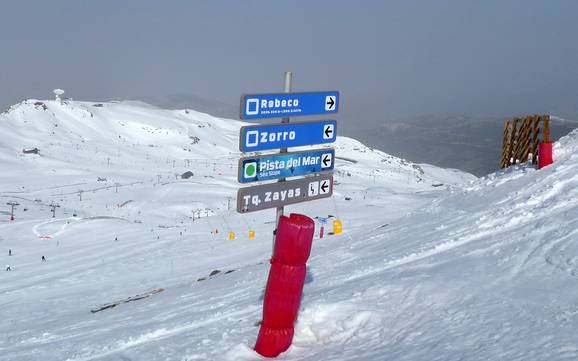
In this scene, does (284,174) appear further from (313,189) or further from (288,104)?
(288,104)

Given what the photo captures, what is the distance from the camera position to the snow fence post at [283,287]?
8.48 m

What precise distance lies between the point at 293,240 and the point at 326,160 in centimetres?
201

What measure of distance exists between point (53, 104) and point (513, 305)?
153273 mm

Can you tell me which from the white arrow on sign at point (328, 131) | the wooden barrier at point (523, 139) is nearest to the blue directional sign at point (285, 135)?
the white arrow on sign at point (328, 131)

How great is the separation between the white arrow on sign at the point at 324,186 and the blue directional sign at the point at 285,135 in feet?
2.27

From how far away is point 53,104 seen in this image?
147 m

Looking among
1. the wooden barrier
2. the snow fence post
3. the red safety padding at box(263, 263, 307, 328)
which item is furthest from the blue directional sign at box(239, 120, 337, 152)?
the wooden barrier

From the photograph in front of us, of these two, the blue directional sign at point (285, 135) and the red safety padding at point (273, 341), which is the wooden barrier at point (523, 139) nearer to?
the blue directional sign at point (285, 135)

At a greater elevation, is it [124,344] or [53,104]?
[124,344]

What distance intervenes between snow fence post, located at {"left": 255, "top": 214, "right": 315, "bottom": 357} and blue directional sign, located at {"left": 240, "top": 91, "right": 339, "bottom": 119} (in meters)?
1.68

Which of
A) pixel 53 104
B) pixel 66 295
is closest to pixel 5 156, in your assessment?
pixel 53 104

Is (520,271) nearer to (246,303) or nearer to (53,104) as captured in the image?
(246,303)

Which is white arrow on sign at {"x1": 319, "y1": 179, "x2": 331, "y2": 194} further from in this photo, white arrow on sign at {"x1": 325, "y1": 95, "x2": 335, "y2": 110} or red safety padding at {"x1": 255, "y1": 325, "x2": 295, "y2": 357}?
red safety padding at {"x1": 255, "y1": 325, "x2": 295, "y2": 357}

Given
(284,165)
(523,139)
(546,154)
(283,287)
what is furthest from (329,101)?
(523,139)
